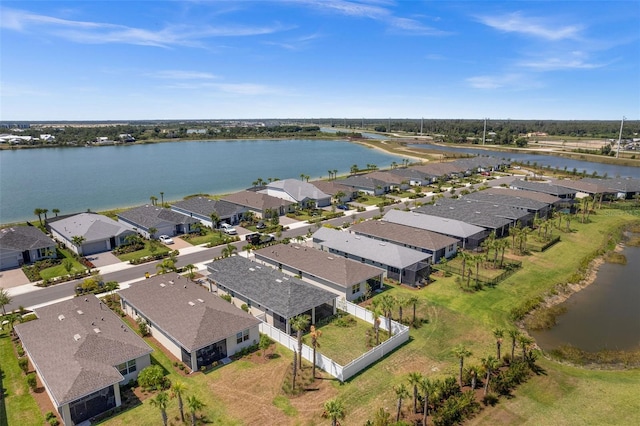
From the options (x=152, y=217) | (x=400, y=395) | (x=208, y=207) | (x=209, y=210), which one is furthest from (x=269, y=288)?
(x=208, y=207)

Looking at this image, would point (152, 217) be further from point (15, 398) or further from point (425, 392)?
point (425, 392)

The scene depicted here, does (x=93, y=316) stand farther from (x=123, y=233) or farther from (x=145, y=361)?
(x=123, y=233)

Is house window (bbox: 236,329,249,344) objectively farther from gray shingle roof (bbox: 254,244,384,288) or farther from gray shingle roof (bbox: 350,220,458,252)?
gray shingle roof (bbox: 350,220,458,252)

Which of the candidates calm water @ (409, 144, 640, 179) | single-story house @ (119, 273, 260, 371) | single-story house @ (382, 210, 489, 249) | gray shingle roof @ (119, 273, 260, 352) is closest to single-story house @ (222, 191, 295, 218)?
single-story house @ (382, 210, 489, 249)

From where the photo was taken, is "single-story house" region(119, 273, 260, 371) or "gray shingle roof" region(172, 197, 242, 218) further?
"gray shingle roof" region(172, 197, 242, 218)

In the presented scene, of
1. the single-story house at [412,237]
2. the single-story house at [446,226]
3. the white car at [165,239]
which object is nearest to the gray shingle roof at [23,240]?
the white car at [165,239]

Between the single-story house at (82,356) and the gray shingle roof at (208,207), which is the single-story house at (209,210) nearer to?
the gray shingle roof at (208,207)
